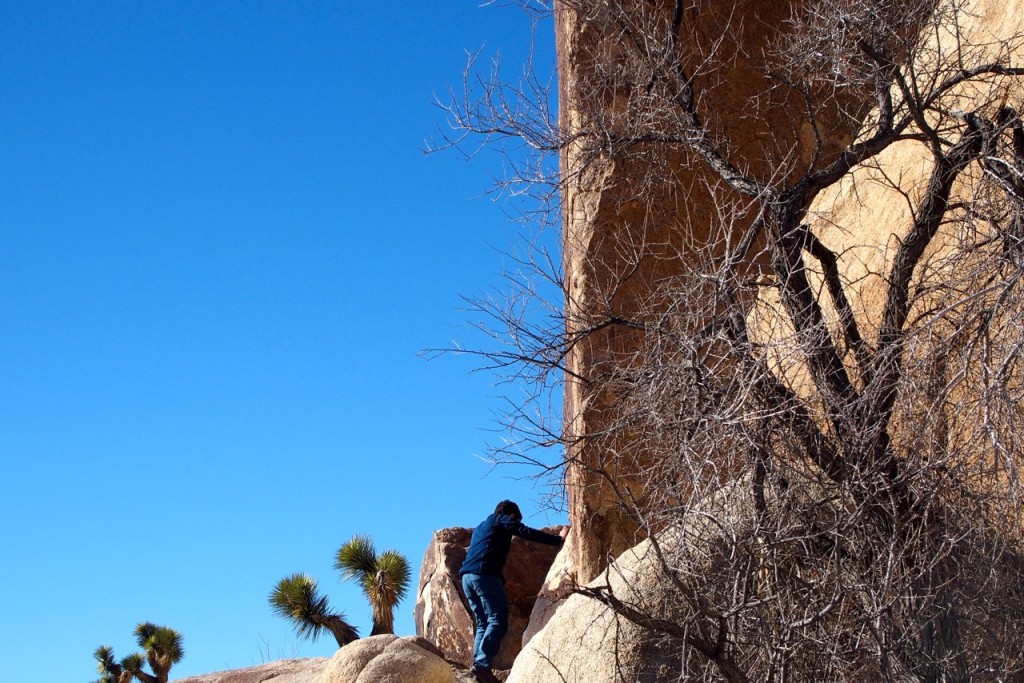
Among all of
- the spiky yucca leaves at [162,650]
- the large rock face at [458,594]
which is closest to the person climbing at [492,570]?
the large rock face at [458,594]

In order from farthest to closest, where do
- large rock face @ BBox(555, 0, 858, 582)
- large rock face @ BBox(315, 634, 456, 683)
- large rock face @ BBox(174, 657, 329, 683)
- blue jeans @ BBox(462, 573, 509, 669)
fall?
large rock face @ BBox(174, 657, 329, 683) < blue jeans @ BBox(462, 573, 509, 669) < large rock face @ BBox(555, 0, 858, 582) < large rock face @ BBox(315, 634, 456, 683)

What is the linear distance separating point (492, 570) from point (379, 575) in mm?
4893

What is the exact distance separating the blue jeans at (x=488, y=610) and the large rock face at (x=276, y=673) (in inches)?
95.6

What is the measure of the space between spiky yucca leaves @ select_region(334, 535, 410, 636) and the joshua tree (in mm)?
6305

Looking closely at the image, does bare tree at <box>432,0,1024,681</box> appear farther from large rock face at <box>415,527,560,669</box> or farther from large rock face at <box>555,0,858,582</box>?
large rock face at <box>415,527,560,669</box>

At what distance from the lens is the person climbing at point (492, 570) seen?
38.0 feet

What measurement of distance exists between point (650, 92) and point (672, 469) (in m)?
3.22

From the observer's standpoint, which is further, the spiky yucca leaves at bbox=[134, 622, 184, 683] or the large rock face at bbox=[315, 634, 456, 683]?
the spiky yucca leaves at bbox=[134, 622, 184, 683]

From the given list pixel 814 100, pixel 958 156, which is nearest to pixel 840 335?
pixel 958 156

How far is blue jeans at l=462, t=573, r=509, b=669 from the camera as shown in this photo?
1154 centimetres

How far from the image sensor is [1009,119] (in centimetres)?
774

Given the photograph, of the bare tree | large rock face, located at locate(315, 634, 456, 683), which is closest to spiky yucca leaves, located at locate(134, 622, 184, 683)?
large rock face, located at locate(315, 634, 456, 683)

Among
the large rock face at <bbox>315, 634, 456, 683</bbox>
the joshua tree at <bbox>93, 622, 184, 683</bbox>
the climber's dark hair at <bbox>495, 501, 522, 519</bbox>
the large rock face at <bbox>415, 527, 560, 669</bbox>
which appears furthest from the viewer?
the joshua tree at <bbox>93, 622, 184, 683</bbox>

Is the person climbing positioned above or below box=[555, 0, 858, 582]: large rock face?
below
